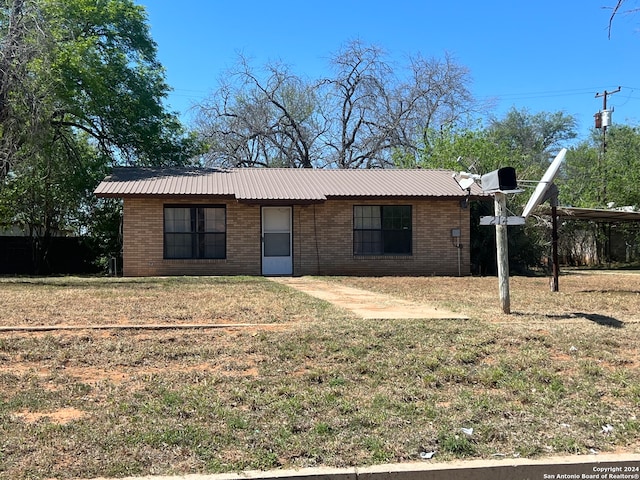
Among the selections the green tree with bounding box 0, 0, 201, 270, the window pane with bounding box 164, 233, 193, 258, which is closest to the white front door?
the window pane with bounding box 164, 233, 193, 258

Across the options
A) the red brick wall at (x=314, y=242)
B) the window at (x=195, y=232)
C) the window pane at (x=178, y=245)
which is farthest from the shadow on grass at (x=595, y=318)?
the window pane at (x=178, y=245)

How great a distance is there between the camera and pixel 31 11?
13.4 m

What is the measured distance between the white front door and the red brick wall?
0.23 metres

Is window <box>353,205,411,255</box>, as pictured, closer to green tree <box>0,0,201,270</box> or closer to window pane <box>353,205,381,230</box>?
window pane <box>353,205,381,230</box>

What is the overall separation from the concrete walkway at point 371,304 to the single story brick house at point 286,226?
162 inches

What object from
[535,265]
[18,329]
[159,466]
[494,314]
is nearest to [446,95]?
[535,265]

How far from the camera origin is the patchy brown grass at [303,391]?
150 inches

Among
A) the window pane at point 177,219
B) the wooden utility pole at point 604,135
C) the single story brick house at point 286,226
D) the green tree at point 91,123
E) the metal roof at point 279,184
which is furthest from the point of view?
the wooden utility pole at point 604,135

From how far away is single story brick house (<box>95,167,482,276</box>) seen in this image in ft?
56.5

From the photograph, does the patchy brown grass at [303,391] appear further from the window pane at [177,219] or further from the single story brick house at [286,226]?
the window pane at [177,219]

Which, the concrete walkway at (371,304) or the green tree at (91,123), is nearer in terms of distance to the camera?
the concrete walkway at (371,304)

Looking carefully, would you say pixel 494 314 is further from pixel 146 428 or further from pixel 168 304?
pixel 146 428

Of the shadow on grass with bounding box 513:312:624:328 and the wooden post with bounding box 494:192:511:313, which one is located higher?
the wooden post with bounding box 494:192:511:313

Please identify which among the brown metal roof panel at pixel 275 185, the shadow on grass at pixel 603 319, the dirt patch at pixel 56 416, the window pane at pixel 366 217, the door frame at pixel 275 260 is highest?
the brown metal roof panel at pixel 275 185
